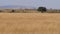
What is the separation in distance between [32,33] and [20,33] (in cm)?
57

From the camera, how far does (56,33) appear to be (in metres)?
9.02

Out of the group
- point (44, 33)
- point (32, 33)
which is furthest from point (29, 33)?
point (44, 33)

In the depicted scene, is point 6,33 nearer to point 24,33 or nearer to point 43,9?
point 24,33

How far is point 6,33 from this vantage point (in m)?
8.84

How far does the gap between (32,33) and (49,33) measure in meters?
0.80

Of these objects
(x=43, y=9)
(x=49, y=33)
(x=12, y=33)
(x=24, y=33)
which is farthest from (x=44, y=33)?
(x=43, y=9)

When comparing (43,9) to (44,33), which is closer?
(44,33)

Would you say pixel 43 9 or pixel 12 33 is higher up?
pixel 12 33

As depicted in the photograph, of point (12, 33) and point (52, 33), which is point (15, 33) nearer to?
point (12, 33)

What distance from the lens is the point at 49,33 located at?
9.16 metres

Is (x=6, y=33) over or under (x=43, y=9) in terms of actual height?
over

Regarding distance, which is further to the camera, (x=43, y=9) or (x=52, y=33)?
(x=43, y=9)

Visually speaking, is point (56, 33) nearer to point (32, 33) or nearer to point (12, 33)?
point (32, 33)

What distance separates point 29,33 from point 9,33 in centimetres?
96
